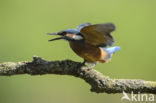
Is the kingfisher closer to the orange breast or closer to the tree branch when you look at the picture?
the orange breast

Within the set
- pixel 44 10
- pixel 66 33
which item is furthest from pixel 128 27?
pixel 66 33

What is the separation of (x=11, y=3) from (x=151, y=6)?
4.22 feet

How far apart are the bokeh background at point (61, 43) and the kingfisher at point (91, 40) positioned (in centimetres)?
133

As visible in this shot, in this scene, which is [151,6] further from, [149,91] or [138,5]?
[149,91]

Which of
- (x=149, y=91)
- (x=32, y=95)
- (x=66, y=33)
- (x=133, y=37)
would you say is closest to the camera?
(x=149, y=91)

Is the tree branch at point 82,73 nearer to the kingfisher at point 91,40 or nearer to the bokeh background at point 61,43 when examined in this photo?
the kingfisher at point 91,40

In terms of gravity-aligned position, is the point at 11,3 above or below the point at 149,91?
above

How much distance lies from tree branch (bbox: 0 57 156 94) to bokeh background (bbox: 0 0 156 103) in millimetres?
1579

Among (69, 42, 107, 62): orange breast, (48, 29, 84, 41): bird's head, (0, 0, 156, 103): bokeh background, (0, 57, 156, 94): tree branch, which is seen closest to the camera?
(0, 57, 156, 94): tree branch

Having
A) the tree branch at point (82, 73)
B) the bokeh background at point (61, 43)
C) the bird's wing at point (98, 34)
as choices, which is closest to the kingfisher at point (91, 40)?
the bird's wing at point (98, 34)

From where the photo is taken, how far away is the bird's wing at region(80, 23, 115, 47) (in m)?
1.77

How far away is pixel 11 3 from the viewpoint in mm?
3818

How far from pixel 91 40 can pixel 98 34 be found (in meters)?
0.05

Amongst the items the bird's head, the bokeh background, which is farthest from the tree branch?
the bokeh background
